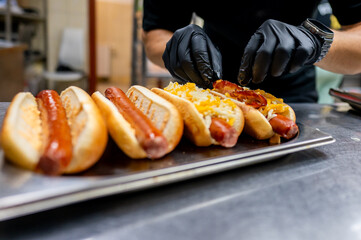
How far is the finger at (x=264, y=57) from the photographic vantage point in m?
1.49

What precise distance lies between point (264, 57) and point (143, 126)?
815 mm

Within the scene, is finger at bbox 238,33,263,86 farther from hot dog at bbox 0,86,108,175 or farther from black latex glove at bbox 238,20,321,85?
hot dog at bbox 0,86,108,175

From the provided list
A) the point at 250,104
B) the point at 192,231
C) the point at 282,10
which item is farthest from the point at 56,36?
the point at 192,231

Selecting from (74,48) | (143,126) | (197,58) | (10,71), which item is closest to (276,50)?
(197,58)

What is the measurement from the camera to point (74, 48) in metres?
9.22

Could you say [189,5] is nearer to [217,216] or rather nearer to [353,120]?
[353,120]

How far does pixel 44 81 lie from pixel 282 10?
8381 millimetres

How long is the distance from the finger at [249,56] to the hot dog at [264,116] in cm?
11

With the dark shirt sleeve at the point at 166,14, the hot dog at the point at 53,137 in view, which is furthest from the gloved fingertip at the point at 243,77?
the dark shirt sleeve at the point at 166,14

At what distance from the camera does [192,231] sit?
2.68 feet

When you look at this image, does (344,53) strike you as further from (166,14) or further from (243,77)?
(166,14)

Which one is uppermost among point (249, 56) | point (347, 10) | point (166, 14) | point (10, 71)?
point (347, 10)

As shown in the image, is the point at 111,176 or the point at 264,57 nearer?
the point at 111,176

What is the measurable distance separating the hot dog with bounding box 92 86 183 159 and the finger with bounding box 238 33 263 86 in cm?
56
